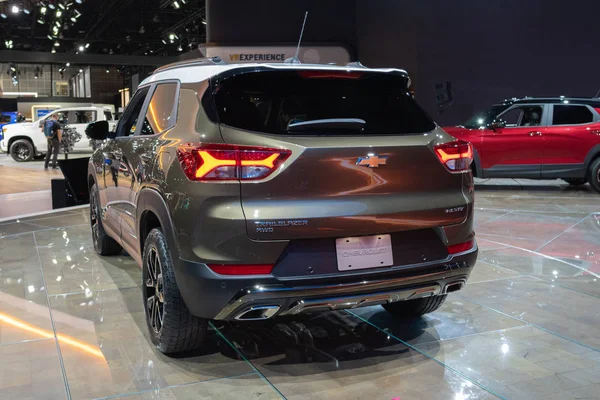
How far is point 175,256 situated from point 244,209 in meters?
0.49

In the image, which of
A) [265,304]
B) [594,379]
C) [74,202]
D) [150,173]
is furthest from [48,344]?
[74,202]

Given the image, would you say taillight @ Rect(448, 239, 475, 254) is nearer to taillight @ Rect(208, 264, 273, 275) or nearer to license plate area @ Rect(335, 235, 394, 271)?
license plate area @ Rect(335, 235, 394, 271)

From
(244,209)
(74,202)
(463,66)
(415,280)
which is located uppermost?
(463,66)

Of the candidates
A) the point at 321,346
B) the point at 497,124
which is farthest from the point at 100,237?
the point at 497,124

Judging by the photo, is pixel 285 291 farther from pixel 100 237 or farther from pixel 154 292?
pixel 100 237

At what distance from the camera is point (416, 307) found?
377cm

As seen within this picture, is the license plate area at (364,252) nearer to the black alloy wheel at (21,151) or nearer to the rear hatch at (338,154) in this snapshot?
the rear hatch at (338,154)

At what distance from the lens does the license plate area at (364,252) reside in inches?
108

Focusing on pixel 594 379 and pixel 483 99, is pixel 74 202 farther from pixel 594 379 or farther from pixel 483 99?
pixel 483 99

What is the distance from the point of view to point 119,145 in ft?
13.9

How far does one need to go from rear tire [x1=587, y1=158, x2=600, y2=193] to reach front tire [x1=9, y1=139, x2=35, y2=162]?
1685cm

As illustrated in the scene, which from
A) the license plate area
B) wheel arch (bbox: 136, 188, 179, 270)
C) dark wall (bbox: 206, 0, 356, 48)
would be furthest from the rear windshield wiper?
dark wall (bbox: 206, 0, 356, 48)

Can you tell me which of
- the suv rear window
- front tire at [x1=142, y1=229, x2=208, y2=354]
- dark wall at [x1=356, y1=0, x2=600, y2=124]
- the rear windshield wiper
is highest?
dark wall at [x1=356, y1=0, x2=600, y2=124]

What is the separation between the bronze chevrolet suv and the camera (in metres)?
2.65
